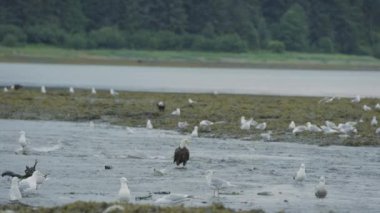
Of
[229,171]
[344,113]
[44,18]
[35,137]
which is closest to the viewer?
[229,171]

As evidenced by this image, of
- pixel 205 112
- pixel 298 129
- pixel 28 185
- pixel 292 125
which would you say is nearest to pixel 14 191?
pixel 28 185

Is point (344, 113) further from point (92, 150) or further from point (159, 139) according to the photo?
point (92, 150)

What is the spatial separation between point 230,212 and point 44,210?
284 centimetres

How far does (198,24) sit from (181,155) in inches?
3611

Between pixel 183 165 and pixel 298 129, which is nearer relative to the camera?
pixel 183 165

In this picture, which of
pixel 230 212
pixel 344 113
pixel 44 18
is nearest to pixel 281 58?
pixel 44 18

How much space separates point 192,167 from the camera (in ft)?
85.3

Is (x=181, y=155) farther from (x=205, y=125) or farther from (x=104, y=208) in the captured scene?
(x=205, y=125)

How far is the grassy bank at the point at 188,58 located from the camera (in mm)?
100750

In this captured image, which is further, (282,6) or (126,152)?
(282,6)

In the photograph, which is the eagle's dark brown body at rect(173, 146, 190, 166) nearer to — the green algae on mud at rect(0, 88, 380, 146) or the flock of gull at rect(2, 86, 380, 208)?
the flock of gull at rect(2, 86, 380, 208)

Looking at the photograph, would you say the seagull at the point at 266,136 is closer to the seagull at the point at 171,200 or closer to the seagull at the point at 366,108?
the seagull at the point at 366,108

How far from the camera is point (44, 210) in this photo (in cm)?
1775

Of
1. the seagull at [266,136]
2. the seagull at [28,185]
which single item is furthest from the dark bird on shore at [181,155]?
the seagull at [266,136]
